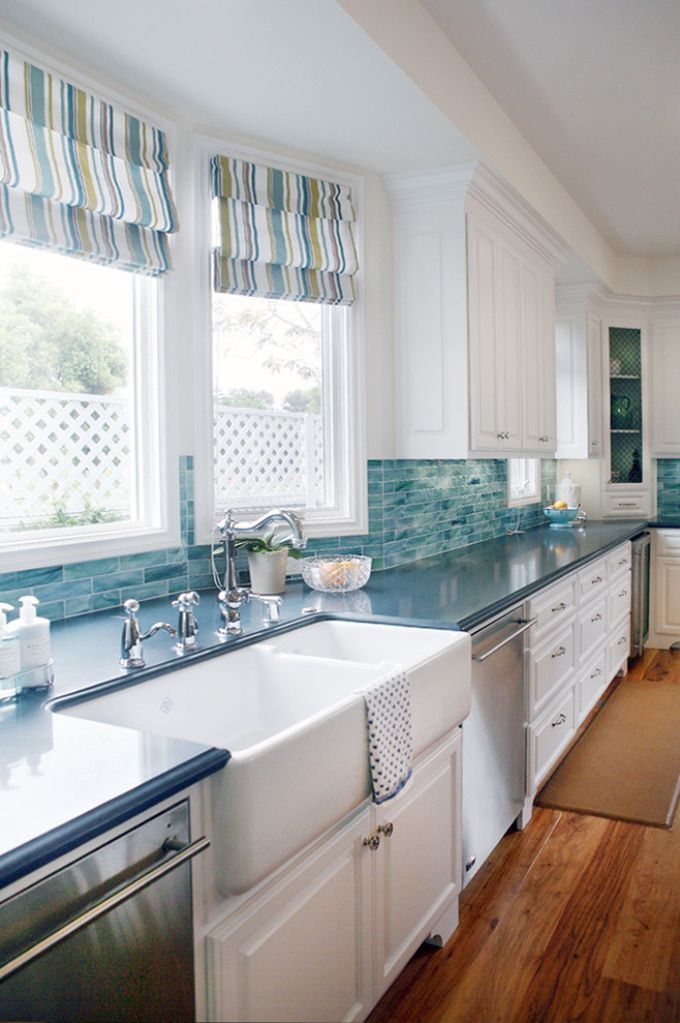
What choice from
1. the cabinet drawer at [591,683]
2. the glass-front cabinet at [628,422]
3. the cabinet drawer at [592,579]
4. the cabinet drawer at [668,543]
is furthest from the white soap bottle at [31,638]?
the glass-front cabinet at [628,422]

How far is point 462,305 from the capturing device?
3.24m

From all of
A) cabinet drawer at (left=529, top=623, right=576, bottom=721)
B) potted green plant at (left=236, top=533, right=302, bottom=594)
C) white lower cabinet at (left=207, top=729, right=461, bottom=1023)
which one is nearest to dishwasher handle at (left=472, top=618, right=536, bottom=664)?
cabinet drawer at (left=529, top=623, right=576, bottom=721)

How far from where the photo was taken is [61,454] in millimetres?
2287

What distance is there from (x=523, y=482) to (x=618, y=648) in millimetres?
1234

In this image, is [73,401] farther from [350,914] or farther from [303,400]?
[350,914]

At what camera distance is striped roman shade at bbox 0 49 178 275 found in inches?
79.0

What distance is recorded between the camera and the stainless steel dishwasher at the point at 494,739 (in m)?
2.30

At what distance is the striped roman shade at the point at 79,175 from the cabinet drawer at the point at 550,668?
6.01ft

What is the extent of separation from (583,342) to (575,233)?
104 centimetres

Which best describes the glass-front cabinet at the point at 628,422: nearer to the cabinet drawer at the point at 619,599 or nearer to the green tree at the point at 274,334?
the cabinet drawer at the point at 619,599

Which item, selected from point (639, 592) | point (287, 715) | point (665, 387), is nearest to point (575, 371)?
point (665, 387)

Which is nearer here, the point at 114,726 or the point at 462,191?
the point at 114,726

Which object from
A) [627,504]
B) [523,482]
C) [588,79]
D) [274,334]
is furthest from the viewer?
[627,504]

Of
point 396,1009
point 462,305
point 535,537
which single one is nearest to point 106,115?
point 462,305
